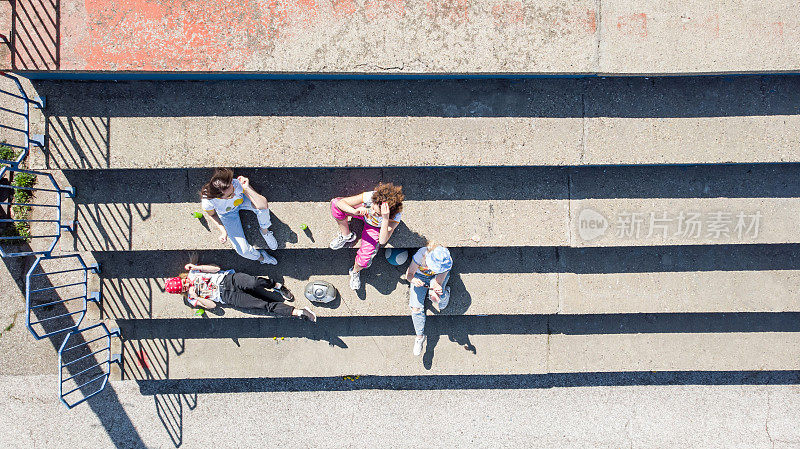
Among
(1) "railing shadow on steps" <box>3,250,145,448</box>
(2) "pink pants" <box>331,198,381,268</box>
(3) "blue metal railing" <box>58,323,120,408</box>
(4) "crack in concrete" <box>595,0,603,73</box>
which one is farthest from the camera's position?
(1) "railing shadow on steps" <box>3,250,145,448</box>

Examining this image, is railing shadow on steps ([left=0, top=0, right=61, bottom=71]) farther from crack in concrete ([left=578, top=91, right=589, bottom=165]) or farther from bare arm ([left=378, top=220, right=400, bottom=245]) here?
crack in concrete ([left=578, top=91, right=589, bottom=165])

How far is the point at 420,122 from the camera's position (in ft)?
16.9

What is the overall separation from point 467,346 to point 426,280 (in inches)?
60.7

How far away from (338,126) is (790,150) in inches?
229

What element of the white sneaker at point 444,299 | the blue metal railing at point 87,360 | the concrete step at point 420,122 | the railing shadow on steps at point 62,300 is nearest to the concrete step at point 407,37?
the concrete step at point 420,122

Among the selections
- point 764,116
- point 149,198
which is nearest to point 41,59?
point 149,198

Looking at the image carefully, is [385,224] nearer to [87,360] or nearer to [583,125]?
[583,125]

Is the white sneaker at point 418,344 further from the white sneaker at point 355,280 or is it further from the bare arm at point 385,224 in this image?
the bare arm at point 385,224

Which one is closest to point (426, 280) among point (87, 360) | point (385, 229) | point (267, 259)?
point (385, 229)

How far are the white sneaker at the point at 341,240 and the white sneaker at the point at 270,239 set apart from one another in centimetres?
77

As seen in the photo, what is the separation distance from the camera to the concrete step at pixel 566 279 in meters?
5.98

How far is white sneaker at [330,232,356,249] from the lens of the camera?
17.8 ft

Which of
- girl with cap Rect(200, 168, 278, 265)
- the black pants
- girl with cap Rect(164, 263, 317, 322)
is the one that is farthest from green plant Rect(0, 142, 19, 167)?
the black pants

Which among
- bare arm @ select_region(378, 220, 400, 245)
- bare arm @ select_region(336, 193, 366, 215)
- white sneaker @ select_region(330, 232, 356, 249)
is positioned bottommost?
white sneaker @ select_region(330, 232, 356, 249)
